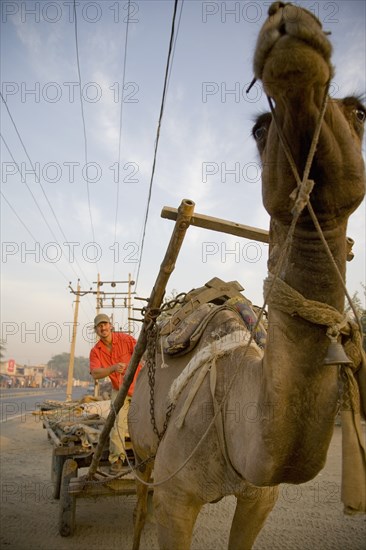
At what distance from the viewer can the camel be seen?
1403 mm

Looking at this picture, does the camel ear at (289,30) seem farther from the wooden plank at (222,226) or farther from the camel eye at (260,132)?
the wooden plank at (222,226)

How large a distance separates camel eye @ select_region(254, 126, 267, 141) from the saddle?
160 centimetres

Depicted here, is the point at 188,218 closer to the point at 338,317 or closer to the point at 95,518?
the point at 338,317

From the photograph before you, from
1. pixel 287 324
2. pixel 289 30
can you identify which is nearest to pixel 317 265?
pixel 287 324

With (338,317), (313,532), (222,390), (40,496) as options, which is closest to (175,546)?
(222,390)

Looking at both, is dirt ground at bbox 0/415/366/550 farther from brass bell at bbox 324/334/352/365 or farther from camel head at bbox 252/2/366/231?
camel head at bbox 252/2/366/231

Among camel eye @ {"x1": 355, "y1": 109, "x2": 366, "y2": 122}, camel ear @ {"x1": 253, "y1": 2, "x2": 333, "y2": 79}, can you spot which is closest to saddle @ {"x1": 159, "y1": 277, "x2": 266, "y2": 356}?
camel eye @ {"x1": 355, "y1": 109, "x2": 366, "y2": 122}

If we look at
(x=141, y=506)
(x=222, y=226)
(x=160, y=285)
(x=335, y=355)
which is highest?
(x=222, y=226)

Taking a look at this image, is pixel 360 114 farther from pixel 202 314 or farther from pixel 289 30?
pixel 202 314

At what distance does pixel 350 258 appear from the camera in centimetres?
269

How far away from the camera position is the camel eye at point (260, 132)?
188 cm

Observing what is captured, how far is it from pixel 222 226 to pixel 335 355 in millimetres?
1946

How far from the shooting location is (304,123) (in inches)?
59.0

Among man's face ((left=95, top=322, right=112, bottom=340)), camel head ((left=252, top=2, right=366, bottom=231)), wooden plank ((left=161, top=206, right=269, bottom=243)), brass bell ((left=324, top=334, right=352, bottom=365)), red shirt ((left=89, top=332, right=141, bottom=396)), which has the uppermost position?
wooden plank ((left=161, top=206, right=269, bottom=243))
